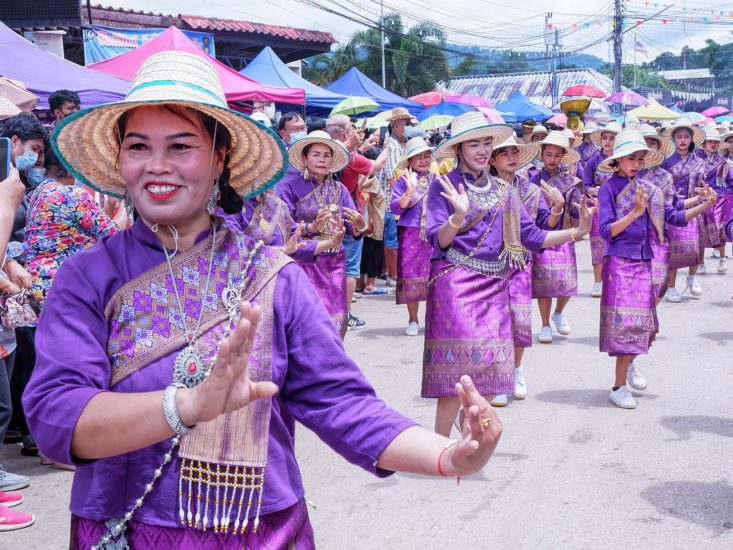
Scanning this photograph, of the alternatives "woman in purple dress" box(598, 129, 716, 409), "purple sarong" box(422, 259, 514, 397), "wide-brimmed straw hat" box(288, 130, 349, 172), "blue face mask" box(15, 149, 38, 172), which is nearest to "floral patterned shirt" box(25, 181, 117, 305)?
"blue face mask" box(15, 149, 38, 172)

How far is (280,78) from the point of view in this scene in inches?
611

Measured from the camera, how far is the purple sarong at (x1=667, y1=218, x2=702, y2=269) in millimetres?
10586

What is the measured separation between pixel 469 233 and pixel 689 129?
748 centimetres

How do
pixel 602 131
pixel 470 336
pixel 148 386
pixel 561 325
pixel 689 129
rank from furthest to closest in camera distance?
pixel 689 129 → pixel 602 131 → pixel 561 325 → pixel 470 336 → pixel 148 386

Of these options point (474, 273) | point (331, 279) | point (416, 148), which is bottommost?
point (331, 279)

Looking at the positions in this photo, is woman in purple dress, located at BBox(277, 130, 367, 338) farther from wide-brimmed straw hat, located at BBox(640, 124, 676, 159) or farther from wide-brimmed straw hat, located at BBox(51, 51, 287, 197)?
wide-brimmed straw hat, located at BBox(51, 51, 287, 197)

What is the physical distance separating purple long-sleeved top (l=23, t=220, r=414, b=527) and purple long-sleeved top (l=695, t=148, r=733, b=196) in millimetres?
11350

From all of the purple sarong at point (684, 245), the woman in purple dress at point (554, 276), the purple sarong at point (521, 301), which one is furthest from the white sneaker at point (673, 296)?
the purple sarong at point (521, 301)

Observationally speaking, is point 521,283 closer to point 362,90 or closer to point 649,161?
point 649,161

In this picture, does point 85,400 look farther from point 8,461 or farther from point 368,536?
point 8,461

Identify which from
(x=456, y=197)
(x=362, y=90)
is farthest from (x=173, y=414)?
(x=362, y=90)

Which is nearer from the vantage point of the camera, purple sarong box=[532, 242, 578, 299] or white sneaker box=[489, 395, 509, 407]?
white sneaker box=[489, 395, 509, 407]

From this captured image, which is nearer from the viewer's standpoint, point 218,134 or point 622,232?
point 218,134

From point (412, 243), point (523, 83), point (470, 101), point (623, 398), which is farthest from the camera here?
point (523, 83)
